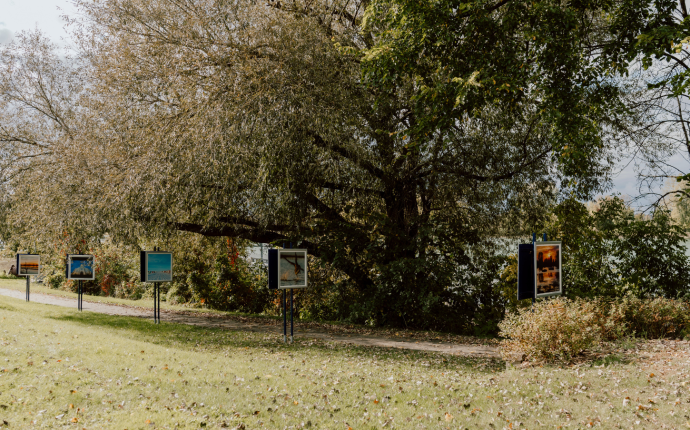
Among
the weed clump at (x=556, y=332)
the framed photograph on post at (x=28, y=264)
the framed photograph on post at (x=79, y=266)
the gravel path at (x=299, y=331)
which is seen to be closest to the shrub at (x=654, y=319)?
the weed clump at (x=556, y=332)

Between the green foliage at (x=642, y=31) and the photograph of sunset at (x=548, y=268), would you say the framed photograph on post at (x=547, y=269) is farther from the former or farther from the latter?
the green foliage at (x=642, y=31)

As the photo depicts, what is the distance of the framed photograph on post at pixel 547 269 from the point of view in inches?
393

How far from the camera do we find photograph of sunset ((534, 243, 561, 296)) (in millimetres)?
10031

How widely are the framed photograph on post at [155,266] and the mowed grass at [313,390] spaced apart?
3767 millimetres

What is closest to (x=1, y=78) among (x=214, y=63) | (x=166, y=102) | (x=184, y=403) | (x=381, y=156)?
(x=166, y=102)

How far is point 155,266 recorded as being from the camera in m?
13.5

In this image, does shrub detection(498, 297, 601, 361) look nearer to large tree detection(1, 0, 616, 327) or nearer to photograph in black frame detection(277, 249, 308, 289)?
large tree detection(1, 0, 616, 327)

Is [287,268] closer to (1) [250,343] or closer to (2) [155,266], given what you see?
(1) [250,343]

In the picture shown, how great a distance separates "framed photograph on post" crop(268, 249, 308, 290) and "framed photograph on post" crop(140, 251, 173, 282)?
158 inches

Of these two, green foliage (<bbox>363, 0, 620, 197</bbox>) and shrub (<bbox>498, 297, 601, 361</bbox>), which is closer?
shrub (<bbox>498, 297, 601, 361</bbox>)

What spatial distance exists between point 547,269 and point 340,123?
5.82 m

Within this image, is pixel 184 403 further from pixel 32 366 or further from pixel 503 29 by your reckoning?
pixel 503 29

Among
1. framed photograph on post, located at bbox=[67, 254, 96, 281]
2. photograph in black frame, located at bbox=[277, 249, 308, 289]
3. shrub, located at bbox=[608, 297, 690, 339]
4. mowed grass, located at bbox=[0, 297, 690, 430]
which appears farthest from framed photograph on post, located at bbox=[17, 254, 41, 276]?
shrub, located at bbox=[608, 297, 690, 339]

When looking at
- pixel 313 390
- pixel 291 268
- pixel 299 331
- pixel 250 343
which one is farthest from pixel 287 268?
pixel 313 390
